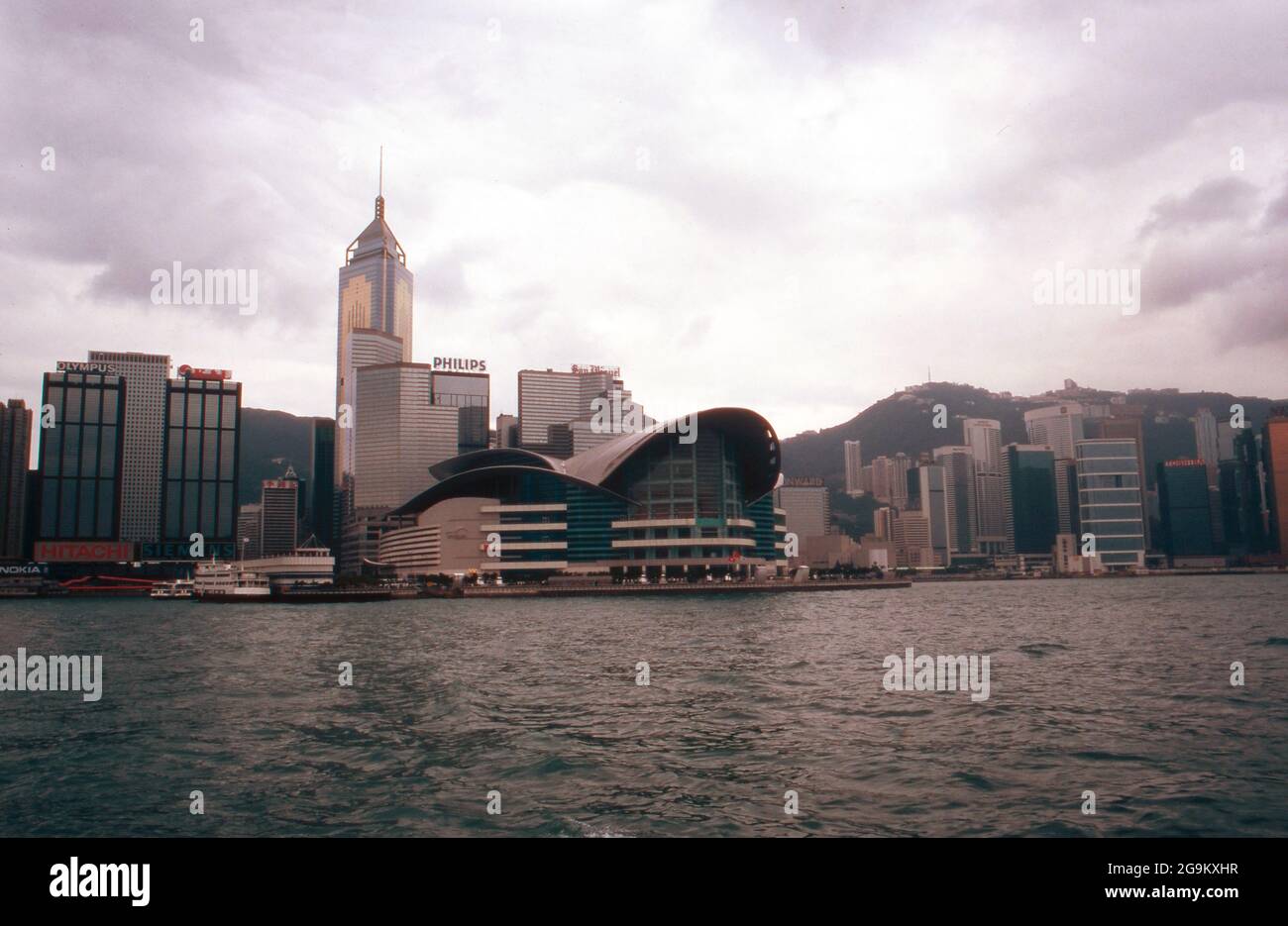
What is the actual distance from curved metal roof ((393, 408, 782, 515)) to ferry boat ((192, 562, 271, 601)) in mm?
34823

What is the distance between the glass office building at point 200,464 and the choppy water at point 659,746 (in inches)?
6615

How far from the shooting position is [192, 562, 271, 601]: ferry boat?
111188mm

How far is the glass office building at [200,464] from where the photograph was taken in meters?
188

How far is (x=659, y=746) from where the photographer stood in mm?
17625

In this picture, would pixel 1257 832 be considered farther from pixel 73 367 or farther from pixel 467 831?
pixel 73 367

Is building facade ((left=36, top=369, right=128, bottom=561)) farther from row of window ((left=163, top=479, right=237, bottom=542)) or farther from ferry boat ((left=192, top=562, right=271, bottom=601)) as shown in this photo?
ferry boat ((left=192, top=562, right=271, bottom=601))

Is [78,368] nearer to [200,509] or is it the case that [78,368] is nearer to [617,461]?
[200,509]

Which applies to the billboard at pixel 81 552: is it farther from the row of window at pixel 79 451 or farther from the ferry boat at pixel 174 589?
the ferry boat at pixel 174 589

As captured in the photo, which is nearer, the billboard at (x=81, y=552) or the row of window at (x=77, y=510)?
the billboard at (x=81, y=552)

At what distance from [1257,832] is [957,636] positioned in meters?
33.2

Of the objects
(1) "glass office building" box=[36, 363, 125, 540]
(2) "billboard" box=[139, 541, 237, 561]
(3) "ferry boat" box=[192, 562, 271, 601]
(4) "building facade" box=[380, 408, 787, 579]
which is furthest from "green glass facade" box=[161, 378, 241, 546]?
(4) "building facade" box=[380, 408, 787, 579]

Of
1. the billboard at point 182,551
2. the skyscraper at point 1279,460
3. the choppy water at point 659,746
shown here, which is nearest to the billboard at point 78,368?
the billboard at point 182,551

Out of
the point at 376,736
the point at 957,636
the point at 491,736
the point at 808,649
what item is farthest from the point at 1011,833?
the point at 957,636

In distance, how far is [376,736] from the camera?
19.1m
